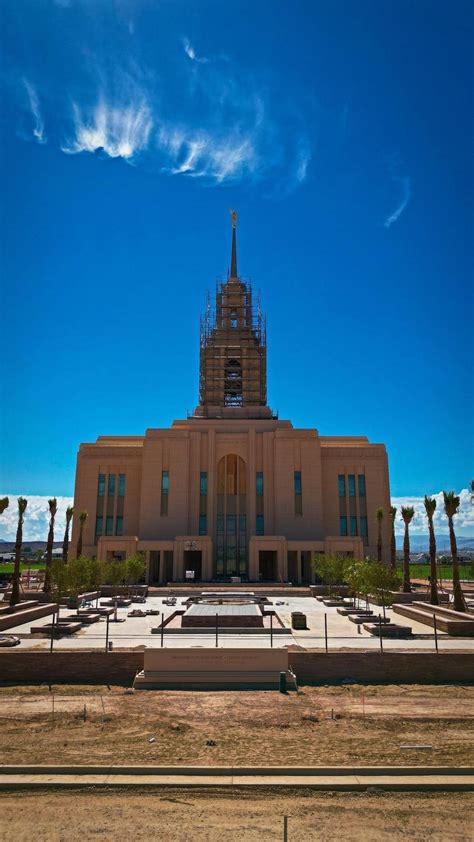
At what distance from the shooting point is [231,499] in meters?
59.1

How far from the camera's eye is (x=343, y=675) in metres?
20.3

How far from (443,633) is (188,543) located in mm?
29783

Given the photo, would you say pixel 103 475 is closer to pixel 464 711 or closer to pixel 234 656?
pixel 234 656

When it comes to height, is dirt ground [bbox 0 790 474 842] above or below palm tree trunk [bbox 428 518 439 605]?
below

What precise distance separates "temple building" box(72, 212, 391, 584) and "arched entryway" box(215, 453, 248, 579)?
0.35 feet

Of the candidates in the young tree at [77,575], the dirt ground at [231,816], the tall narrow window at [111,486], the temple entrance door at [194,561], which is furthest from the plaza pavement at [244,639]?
the tall narrow window at [111,486]

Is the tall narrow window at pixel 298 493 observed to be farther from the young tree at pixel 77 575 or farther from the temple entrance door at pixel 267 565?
the young tree at pixel 77 575

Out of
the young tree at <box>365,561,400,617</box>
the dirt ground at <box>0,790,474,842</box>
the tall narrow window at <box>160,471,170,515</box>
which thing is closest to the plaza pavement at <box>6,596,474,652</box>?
the young tree at <box>365,561,400,617</box>

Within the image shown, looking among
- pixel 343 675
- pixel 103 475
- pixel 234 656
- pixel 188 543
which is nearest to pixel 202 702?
pixel 234 656

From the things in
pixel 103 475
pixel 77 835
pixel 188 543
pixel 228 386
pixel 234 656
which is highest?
A: pixel 228 386

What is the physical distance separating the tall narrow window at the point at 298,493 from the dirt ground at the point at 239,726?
37.9m

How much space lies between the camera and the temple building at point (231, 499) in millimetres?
53594

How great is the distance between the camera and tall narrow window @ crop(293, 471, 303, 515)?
57.5 meters

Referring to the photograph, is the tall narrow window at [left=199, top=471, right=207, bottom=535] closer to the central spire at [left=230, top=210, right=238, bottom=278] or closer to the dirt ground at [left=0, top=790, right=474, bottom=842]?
the central spire at [left=230, top=210, right=238, bottom=278]
